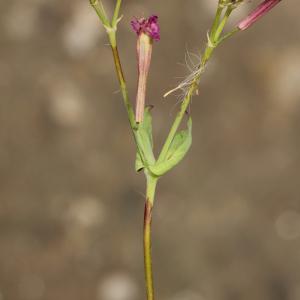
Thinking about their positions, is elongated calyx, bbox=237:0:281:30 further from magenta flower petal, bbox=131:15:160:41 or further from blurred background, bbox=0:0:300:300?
blurred background, bbox=0:0:300:300

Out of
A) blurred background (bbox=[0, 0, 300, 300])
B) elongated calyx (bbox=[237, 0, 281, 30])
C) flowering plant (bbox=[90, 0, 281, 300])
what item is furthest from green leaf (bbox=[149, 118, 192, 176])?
blurred background (bbox=[0, 0, 300, 300])

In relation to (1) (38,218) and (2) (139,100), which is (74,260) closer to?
(1) (38,218)

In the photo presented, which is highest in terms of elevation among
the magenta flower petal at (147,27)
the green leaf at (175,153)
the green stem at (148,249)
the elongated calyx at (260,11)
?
the magenta flower petal at (147,27)

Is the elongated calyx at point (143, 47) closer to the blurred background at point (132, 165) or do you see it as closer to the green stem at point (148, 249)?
the green stem at point (148, 249)

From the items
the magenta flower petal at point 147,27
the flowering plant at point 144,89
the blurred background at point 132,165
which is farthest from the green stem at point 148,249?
the blurred background at point 132,165

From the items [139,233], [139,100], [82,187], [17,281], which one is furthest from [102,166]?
[139,100]

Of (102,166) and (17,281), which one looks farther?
(102,166)

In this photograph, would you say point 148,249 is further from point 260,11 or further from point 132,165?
point 132,165

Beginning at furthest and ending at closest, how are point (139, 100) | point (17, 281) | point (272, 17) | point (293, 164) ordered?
point (272, 17) → point (293, 164) → point (17, 281) → point (139, 100)
